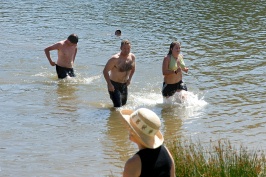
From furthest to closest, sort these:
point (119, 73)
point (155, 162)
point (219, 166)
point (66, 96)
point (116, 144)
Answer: point (66, 96)
point (119, 73)
point (116, 144)
point (219, 166)
point (155, 162)

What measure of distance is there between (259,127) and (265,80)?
4107 millimetres

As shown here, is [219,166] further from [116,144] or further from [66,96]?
[66,96]

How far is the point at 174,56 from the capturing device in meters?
13.0

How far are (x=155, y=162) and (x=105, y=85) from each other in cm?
1050

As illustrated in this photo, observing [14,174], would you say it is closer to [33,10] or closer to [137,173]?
[137,173]

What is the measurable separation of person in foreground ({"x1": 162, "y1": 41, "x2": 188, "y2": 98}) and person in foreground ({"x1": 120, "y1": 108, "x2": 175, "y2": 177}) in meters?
7.33

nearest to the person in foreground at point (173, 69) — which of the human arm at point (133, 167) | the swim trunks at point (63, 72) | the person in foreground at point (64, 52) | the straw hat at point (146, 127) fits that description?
the person in foreground at point (64, 52)

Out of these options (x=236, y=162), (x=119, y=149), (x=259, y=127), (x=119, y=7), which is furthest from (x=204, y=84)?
(x=119, y=7)

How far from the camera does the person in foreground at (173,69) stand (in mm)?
12966

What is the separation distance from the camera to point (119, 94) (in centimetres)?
1309

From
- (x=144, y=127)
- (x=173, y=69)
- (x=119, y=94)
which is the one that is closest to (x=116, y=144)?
(x=119, y=94)

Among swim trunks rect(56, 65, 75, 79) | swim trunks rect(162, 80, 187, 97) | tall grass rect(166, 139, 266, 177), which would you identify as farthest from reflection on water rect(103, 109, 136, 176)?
swim trunks rect(56, 65, 75, 79)

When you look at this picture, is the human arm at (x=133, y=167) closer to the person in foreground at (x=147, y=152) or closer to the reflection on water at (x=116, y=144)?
the person in foreground at (x=147, y=152)

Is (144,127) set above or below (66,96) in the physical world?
above
